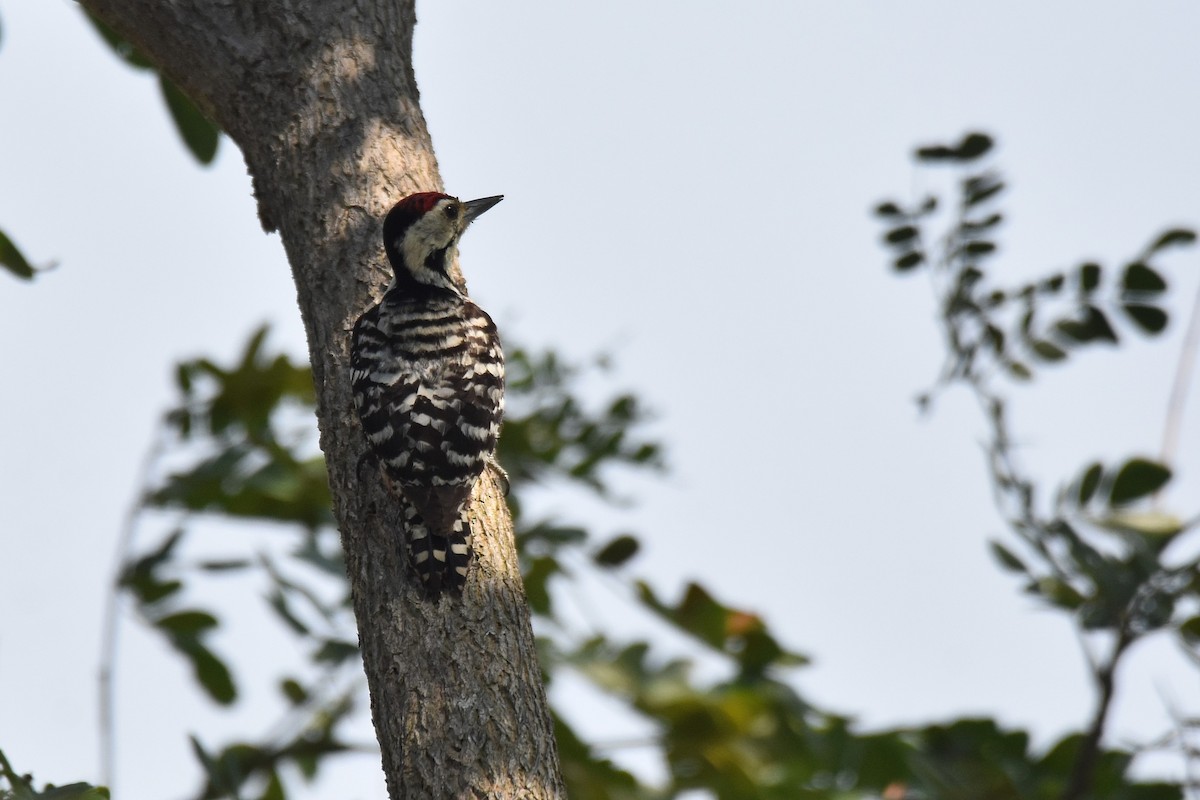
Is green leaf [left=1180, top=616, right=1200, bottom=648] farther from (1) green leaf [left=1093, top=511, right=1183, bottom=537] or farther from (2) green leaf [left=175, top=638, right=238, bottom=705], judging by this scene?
(2) green leaf [left=175, top=638, right=238, bottom=705]

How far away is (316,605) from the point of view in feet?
15.3

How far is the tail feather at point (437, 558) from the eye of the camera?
3.29m

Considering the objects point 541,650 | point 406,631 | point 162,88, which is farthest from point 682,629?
point 162,88

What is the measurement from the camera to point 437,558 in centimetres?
332

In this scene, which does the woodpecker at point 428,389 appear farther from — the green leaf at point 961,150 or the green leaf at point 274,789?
the green leaf at point 274,789

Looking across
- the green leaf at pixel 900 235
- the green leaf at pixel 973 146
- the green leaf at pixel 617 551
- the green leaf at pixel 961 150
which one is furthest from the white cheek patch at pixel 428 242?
the green leaf at pixel 973 146

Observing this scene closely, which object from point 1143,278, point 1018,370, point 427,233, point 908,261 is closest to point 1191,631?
point 1018,370

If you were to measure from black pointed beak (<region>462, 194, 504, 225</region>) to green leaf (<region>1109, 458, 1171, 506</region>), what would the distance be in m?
2.72

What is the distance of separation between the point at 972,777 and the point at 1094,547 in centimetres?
78

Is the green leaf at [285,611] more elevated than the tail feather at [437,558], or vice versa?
the green leaf at [285,611]

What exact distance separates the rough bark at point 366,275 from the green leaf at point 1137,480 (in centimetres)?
193

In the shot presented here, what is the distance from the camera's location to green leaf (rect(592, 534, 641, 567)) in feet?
15.0

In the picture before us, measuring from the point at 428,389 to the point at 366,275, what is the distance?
0.48 m

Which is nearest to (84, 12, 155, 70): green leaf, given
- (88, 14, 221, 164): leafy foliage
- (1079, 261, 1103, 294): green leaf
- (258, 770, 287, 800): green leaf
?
(88, 14, 221, 164): leafy foliage
